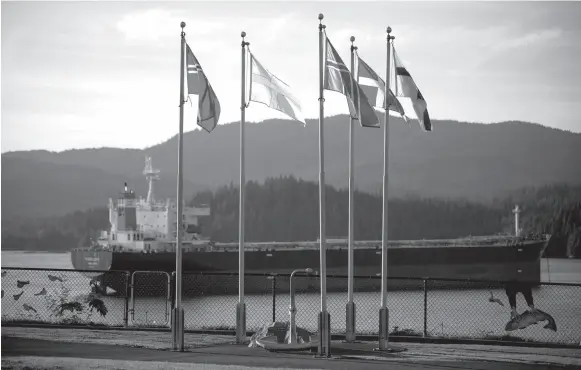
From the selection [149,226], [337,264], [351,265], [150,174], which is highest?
[150,174]

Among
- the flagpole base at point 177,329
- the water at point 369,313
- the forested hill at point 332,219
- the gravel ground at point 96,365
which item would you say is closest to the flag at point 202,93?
the flagpole base at point 177,329

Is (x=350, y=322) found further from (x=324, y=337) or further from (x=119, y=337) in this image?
(x=119, y=337)

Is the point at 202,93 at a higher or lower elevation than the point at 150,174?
lower

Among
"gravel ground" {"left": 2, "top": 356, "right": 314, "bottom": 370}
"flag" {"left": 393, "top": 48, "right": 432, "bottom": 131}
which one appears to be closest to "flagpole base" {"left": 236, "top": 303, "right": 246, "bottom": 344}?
"gravel ground" {"left": 2, "top": 356, "right": 314, "bottom": 370}

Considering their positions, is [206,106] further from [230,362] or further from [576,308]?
[576,308]

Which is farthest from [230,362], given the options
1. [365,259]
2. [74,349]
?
[365,259]

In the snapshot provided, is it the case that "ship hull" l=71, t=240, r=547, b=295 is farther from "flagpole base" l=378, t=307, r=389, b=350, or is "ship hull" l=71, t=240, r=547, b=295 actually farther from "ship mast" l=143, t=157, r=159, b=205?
"flagpole base" l=378, t=307, r=389, b=350

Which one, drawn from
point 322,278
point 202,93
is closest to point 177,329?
point 322,278
